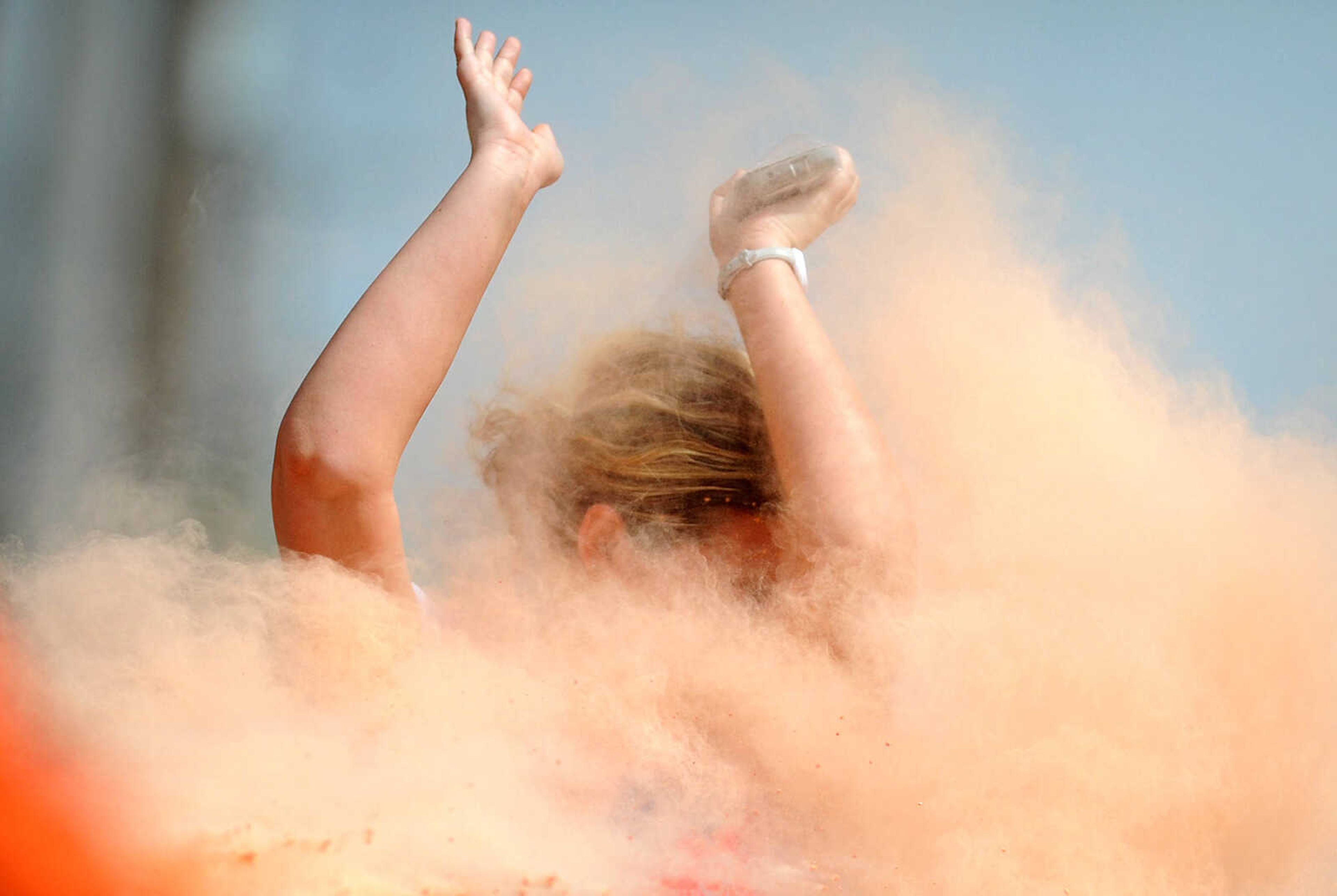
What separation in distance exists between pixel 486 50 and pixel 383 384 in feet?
0.83

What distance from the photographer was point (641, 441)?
2.01 ft

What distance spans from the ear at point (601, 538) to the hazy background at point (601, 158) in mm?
118

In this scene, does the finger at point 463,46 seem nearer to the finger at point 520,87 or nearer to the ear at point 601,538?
the finger at point 520,87

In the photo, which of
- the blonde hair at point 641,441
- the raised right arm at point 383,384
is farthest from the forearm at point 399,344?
the blonde hair at point 641,441

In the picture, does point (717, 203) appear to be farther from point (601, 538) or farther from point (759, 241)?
point (601, 538)

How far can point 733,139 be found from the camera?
677mm

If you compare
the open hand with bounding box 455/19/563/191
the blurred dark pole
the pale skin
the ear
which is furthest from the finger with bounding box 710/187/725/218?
the blurred dark pole

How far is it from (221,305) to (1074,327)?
0.59 meters

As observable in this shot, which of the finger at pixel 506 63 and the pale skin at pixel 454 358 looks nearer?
the pale skin at pixel 454 358

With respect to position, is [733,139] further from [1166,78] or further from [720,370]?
[1166,78]

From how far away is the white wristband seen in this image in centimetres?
61

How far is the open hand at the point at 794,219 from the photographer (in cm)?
62

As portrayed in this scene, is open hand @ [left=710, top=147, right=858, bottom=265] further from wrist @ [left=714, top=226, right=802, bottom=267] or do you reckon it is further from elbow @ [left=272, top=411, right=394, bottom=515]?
elbow @ [left=272, top=411, right=394, bottom=515]

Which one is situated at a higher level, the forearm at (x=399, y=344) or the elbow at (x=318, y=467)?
the forearm at (x=399, y=344)
